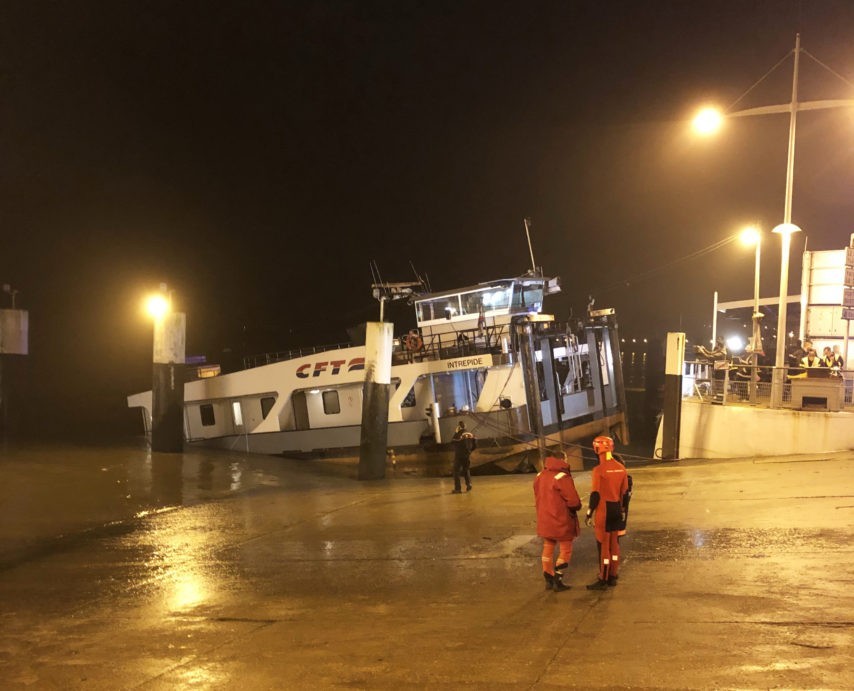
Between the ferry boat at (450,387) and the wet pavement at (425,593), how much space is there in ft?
28.9

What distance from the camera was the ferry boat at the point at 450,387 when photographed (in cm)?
2256

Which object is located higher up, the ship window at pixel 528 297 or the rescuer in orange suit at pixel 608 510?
the ship window at pixel 528 297

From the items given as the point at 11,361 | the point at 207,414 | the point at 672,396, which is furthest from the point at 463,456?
the point at 11,361

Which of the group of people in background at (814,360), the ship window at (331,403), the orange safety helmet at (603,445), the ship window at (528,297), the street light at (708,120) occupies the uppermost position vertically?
the street light at (708,120)

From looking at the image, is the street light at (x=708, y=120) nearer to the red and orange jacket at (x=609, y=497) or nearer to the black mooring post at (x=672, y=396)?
the black mooring post at (x=672, y=396)

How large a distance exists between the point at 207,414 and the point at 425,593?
21623mm

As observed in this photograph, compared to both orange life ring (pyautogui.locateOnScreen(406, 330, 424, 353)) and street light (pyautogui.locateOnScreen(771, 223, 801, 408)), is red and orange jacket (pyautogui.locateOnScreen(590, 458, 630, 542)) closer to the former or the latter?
street light (pyautogui.locateOnScreen(771, 223, 801, 408))

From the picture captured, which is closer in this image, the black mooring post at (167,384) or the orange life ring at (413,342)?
the black mooring post at (167,384)

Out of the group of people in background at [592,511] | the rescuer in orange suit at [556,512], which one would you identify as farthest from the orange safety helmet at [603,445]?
the rescuer in orange suit at [556,512]

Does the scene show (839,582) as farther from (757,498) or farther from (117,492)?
(117,492)

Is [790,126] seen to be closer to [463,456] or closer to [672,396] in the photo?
[672,396]

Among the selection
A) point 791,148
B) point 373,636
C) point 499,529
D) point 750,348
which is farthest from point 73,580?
point 750,348

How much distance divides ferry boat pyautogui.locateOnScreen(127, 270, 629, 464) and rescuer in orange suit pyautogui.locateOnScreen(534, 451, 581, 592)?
14.9m

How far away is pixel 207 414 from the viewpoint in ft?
89.9
